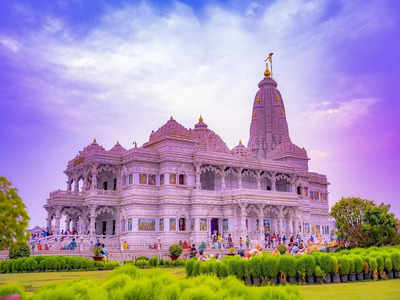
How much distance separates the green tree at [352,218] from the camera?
104ft

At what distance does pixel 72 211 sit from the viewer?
42812mm

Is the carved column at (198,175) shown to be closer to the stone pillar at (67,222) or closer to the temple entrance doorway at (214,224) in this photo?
the temple entrance doorway at (214,224)

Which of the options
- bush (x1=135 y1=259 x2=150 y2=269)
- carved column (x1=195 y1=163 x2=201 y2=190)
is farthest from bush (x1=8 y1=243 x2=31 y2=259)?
carved column (x1=195 y1=163 x2=201 y2=190)

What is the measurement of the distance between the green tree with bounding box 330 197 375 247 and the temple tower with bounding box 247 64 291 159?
77.7 feet

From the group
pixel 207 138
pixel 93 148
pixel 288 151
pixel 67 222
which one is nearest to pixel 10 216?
pixel 93 148

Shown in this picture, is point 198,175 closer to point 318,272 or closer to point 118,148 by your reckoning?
point 118,148

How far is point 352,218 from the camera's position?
3253cm

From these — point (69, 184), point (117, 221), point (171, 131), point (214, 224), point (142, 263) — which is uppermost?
point (171, 131)

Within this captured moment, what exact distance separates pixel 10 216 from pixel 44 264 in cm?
1210

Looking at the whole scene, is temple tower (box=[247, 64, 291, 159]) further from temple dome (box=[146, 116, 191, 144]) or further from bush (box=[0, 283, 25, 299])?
bush (box=[0, 283, 25, 299])

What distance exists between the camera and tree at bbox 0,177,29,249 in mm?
13367

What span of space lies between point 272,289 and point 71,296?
12.4 ft

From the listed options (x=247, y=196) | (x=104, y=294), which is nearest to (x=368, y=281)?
(x=104, y=294)

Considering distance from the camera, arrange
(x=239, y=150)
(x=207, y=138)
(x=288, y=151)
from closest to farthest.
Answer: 1. (x=239, y=150)
2. (x=207, y=138)
3. (x=288, y=151)
